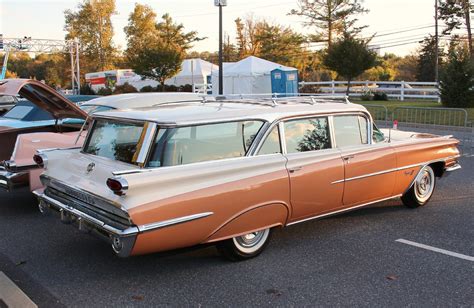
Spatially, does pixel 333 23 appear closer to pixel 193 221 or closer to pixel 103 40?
pixel 103 40

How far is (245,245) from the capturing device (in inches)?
174

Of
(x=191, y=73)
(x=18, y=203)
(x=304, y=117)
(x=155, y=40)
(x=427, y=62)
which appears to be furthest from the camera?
(x=427, y=62)

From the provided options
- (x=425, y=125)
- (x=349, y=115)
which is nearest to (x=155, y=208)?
(x=349, y=115)

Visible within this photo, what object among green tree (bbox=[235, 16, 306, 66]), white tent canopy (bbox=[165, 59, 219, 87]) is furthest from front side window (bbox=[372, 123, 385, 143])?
green tree (bbox=[235, 16, 306, 66])

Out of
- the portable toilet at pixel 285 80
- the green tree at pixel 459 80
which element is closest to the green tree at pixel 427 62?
the portable toilet at pixel 285 80

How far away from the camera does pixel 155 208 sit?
144 inches

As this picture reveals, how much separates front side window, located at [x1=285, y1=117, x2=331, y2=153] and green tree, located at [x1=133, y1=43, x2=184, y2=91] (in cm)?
3237

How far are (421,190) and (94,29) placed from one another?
67.6 metres

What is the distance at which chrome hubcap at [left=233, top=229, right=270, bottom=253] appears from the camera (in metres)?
4.37

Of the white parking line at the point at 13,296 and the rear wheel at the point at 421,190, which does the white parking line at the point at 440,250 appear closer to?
the rear wheel at the point at 421,190

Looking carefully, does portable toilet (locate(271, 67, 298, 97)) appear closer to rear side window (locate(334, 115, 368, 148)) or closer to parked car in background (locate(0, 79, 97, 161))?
parked car in background (locate(0, 79, 97, 161))

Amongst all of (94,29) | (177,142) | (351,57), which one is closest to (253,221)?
(177,142)

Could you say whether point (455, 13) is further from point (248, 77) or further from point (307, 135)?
point (307, 135)

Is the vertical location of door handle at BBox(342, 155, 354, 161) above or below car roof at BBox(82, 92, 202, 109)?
below
